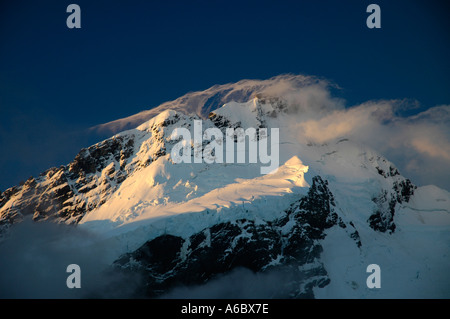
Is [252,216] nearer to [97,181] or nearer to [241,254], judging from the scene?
[241,254]

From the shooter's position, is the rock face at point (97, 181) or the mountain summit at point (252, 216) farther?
the rock face at point (97, 181)

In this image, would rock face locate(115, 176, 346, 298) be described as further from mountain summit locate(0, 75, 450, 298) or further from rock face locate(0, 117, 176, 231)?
rock face locate(0, 117, 176, 231)

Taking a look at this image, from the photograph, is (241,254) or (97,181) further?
(97,181)

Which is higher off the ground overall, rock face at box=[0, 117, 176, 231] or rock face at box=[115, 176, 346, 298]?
rock face at box=[0, 117, 176, 231]

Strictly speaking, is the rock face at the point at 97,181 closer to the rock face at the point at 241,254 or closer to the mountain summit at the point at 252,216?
the mountain summit at the point at 252,216

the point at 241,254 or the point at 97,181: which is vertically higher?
the point at 97,181

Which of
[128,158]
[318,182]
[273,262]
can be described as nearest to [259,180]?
[318,182]

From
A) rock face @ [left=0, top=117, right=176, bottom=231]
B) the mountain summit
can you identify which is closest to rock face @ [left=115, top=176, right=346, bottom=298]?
the mountain summit

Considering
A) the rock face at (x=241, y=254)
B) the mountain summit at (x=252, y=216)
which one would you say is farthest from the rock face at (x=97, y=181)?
the rock face at (x=241, y=254)

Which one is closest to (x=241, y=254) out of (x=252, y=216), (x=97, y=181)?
(x=252, y=216)
